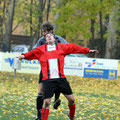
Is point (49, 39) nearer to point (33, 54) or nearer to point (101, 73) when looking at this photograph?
point (33, 54)

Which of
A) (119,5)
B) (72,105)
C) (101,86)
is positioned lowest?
(101,86)

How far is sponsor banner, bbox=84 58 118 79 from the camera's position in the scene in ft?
74.5

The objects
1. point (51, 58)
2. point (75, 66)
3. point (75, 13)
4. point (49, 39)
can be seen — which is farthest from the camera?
point (75, 13)

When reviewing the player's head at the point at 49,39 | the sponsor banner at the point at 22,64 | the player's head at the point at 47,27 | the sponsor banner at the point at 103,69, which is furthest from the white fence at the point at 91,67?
the player's head at the point at 49,39

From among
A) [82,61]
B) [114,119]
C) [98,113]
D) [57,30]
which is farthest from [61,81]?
Answer: [57,30]

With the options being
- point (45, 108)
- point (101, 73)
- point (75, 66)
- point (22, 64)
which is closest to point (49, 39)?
point (45, 108)

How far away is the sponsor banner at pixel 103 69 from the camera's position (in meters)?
22.7

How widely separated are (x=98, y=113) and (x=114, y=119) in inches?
34.2

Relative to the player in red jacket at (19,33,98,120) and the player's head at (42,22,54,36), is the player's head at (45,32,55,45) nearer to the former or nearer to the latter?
the player in red jacket at (19,33,98,120)

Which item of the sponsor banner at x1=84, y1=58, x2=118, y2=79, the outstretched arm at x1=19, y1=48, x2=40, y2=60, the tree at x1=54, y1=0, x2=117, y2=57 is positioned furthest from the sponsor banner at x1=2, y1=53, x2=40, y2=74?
the outstretched arm at x1=19, y1=48, x2=40, y2=60

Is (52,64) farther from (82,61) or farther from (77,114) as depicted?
(82,61)

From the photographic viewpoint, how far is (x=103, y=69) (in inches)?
894

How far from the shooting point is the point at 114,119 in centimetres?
869

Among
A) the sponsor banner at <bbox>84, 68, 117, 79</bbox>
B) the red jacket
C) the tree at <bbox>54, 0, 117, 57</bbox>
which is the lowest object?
the sponsor banner at <bbox>84, 68, 117, 79</bbox>
